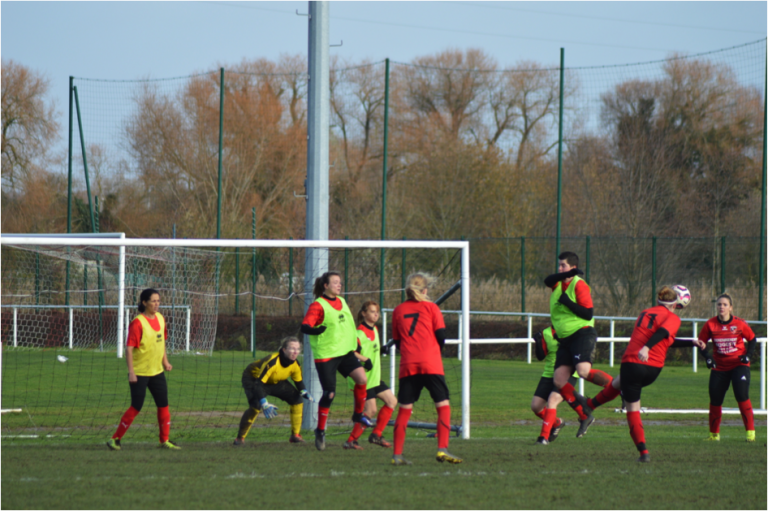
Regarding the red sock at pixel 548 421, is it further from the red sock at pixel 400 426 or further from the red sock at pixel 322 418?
the red sock at pixel 322 418

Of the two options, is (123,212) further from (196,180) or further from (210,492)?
(210,492)

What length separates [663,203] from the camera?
31047 millimetres

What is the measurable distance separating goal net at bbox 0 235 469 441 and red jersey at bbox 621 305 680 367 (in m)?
2.12

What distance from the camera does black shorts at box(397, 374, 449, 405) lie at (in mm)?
6930

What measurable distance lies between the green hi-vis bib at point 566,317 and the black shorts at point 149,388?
3.82m

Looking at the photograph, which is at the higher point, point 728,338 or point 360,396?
point 728,338

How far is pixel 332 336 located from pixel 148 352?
1719 mm

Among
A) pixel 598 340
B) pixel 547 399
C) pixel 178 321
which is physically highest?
pixel 598 340

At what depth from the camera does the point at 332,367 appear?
8.01m

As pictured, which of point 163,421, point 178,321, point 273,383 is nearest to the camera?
A: point 163,421

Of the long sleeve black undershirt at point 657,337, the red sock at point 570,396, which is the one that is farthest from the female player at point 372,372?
the long sleeve black undershirt at point 657,337

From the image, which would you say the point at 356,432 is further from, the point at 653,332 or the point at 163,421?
the point at 653,332

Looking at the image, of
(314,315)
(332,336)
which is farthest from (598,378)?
(314,315)

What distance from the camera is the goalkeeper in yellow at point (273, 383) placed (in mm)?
8305
